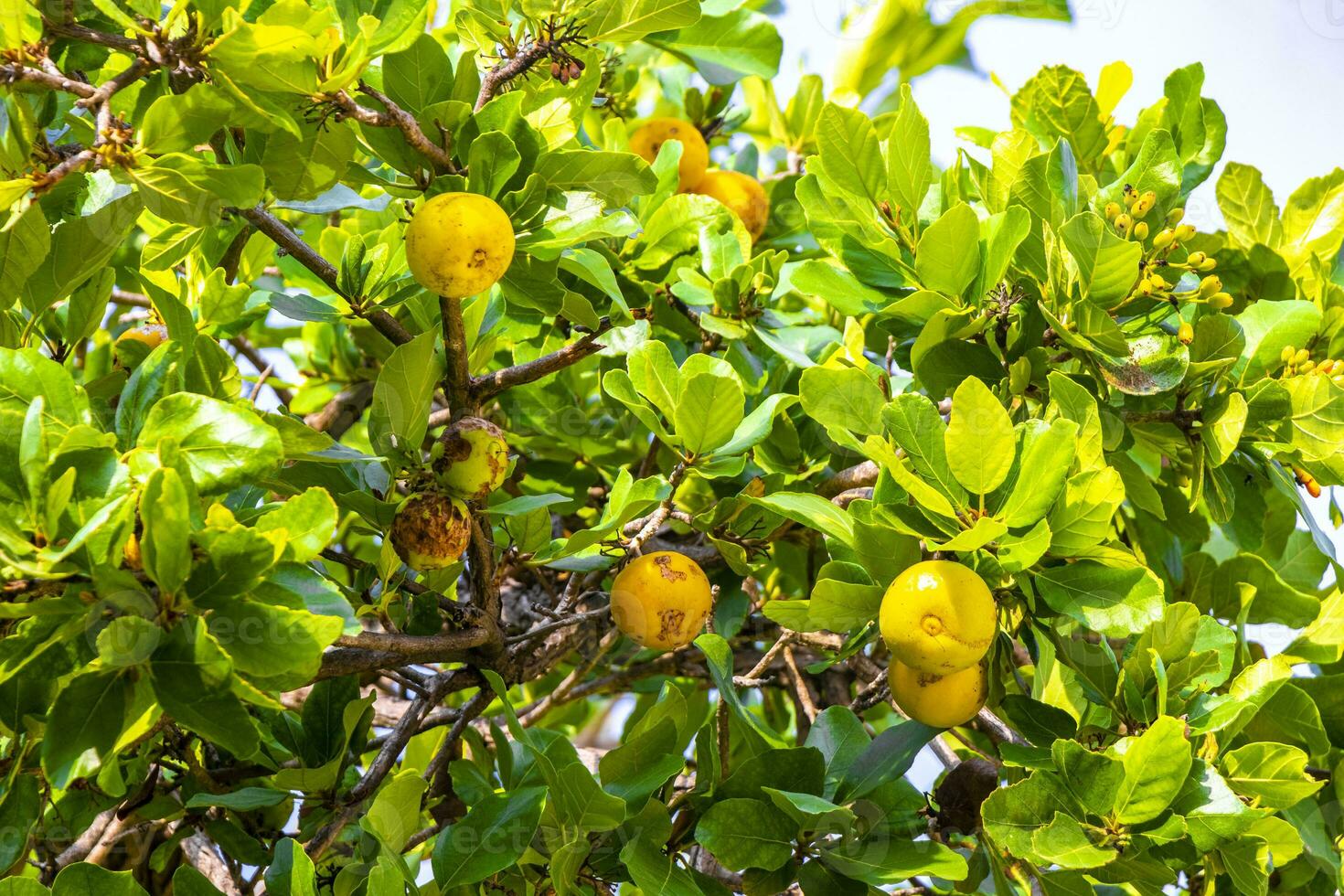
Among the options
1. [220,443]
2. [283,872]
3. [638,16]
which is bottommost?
[283,872]

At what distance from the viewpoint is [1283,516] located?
1.75 meters

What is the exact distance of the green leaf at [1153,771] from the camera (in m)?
1.03

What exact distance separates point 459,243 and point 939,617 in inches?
21.8

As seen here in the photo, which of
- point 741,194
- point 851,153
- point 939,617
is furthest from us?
point 741,194

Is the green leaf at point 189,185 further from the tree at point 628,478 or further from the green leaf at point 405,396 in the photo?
the green leaf at point 405,396

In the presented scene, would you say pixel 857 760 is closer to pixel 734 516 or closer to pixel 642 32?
pixel 734 516

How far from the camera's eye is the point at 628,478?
1.17 m

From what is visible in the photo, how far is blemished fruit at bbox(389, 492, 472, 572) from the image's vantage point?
1159mm

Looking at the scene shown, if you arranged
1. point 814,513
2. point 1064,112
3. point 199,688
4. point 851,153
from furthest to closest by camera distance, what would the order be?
point 1064,112 < point 851,153 < point 814,513 < point 199,688

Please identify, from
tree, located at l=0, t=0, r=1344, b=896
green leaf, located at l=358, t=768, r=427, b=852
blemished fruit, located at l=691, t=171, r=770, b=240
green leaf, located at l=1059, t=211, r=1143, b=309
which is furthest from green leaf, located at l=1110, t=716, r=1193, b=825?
blemished fruit, located at l=691, t=171, r=770, b=240

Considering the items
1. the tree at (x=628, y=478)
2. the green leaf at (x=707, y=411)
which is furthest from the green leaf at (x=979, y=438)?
the green leaf at (x=707, y=411)

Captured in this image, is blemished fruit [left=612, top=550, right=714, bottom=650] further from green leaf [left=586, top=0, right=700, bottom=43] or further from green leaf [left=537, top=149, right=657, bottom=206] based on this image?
green leaf [left=586, top=0, right=700, bottom=43]

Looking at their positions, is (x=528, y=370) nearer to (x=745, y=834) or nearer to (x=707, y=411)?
(x=707, y=411)

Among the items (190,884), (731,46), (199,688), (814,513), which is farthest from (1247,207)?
(190,884)
